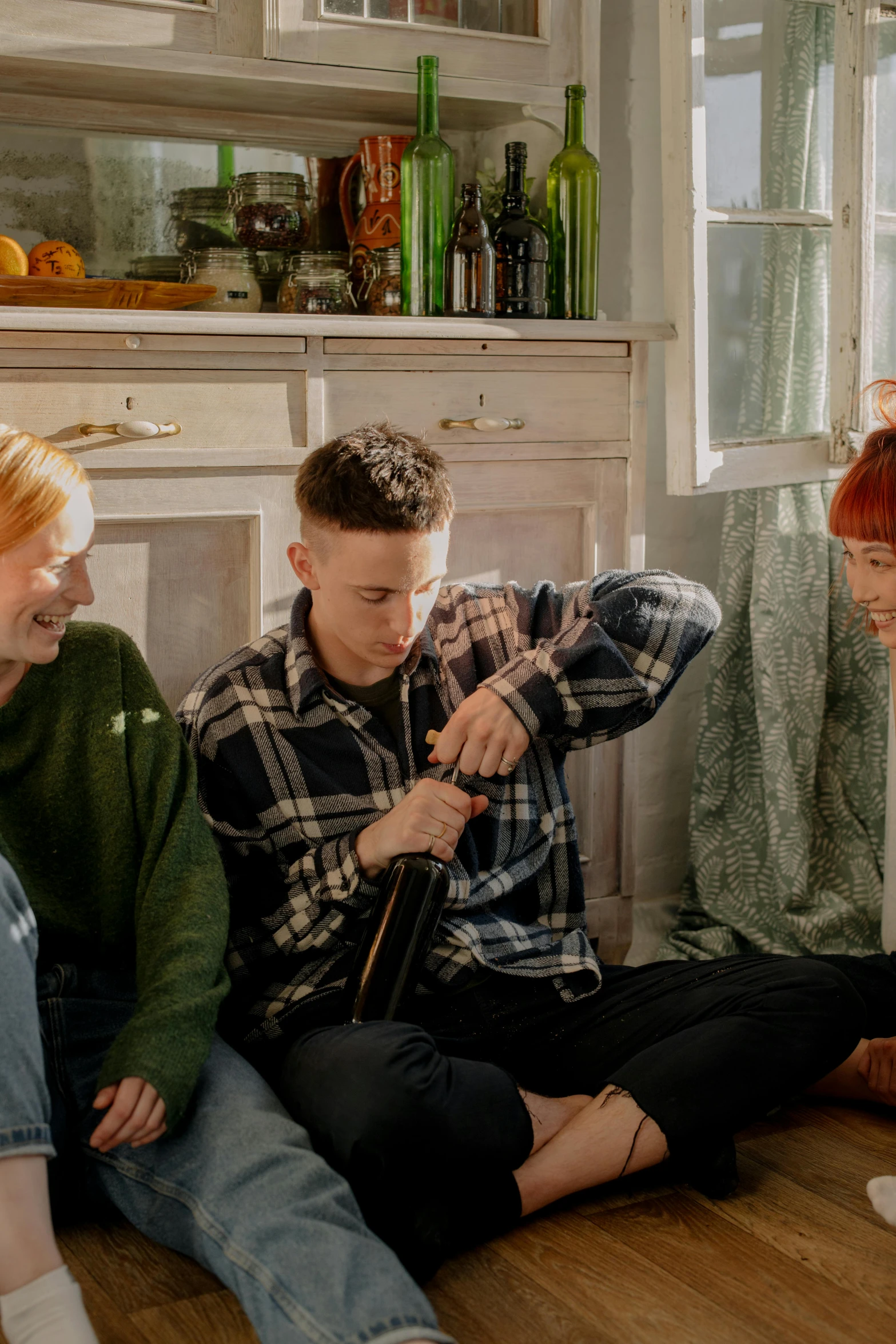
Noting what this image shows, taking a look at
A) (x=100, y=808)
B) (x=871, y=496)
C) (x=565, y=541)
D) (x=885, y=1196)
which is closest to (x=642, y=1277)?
(x=885, y=1196)

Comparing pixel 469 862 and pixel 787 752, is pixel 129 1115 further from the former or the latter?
pixel 787 752

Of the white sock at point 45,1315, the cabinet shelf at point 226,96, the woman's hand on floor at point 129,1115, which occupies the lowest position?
the white sock at point 45,1315

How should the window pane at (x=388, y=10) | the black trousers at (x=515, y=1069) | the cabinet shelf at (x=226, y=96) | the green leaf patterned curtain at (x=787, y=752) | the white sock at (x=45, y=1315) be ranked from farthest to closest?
the green leaf patterned curtain at (x=787, y=752), the window pane at (x=388, y=10), the cabinet shelf at (x=226, y=96), the black trousers at (x=515, y=1069), the white sock at (x=45, y=1315)

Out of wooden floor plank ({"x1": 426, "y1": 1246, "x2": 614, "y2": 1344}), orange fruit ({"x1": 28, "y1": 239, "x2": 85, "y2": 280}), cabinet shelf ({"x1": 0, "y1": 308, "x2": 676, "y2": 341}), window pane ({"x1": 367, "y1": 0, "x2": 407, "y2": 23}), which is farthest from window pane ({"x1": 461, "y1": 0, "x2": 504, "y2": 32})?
wooden floor plank ({"x1": 426, "y1": 1246, "x2": 614, "y2": 1344})

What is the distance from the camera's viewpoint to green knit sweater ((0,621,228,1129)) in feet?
4.91

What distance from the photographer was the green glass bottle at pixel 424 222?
2154mm

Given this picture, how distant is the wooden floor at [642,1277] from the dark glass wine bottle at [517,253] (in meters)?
1.35

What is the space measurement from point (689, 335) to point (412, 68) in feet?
1.94

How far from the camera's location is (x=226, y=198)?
7.51 ft

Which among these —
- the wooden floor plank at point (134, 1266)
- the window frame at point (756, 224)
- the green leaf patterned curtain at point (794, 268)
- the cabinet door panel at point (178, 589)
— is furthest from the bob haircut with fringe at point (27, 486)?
the green leaf patterned curtain at point (794, 268)

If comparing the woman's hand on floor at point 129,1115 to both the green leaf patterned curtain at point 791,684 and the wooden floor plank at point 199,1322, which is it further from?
the green leaf patterned curtain at point 791,684

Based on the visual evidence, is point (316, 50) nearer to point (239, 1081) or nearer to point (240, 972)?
point (240, 972)

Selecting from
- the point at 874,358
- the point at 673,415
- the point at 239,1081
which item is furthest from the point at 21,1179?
the point at 874,358

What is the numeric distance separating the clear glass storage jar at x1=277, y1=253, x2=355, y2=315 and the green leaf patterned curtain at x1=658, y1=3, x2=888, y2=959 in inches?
28.9
